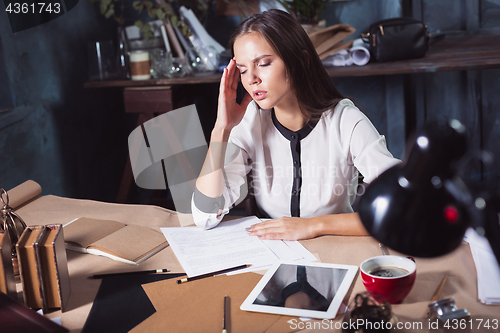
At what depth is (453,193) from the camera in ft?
1.49

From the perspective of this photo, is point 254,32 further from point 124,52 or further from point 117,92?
point 117,92

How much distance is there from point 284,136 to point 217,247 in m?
0.49

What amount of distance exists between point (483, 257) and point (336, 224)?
31cm

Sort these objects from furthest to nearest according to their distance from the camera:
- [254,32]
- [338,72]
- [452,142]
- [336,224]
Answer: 1. [338,72]
2. [254,32]
3. [336,224]
4. [452,142]

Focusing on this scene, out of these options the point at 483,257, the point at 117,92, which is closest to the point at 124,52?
the point at 117,92

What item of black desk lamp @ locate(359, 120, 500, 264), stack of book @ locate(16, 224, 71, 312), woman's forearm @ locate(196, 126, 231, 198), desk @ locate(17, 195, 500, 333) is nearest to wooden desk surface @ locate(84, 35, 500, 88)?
woman's forearm @ locate(196, 126, 231, 198)

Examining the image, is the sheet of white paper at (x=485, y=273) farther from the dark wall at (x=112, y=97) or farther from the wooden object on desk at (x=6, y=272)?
the dark wall at (x=112, y=97)

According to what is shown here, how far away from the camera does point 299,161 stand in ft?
4.60

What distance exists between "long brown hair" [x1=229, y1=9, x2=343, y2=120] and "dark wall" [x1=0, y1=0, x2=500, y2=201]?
1.22 meters

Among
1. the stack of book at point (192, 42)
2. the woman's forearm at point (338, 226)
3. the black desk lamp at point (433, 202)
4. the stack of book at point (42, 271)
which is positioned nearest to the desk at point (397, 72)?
the stack of book at point (192, 42)

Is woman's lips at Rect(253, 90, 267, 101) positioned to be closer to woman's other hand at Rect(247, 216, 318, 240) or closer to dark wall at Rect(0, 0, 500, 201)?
woman's other hand at Rect(247, 216, 318, 240)

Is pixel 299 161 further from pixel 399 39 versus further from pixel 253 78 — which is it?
pixel 399 39

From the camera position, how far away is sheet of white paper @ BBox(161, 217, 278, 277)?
0.96 meters

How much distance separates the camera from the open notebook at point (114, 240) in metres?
1.03
